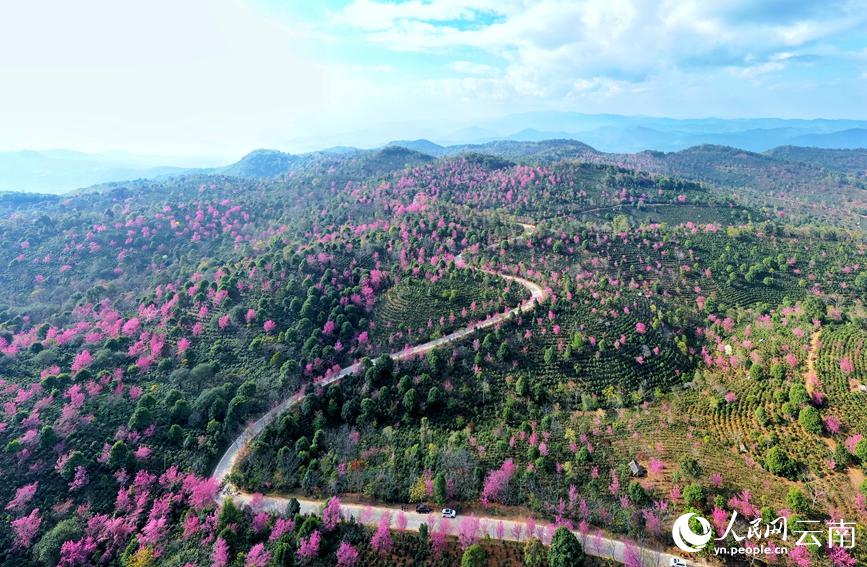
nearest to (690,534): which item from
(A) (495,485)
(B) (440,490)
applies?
(A) (495,485)

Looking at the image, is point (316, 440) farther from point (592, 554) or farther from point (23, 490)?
point (592, 554)

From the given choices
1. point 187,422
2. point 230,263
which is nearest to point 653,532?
point 187,422

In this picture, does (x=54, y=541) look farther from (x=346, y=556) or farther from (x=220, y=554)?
(x=346, y=556)

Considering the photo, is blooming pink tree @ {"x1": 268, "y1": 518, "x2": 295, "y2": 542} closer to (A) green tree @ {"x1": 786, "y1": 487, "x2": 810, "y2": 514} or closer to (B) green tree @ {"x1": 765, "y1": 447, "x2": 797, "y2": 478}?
(A) green tree @ {"x1": 786, "y1": 487, "x2": 810, "y2": 514}

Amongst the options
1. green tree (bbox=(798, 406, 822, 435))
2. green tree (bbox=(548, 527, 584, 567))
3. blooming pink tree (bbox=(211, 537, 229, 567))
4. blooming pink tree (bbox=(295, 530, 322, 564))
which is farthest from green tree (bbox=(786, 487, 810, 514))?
blooming pink tree (bbox=(211, 537, 229, 567))

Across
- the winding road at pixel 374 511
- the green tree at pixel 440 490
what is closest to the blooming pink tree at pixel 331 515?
the winding road at pixel 374 511

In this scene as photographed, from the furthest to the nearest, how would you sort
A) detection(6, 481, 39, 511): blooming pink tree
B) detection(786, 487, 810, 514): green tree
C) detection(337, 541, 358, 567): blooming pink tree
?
1. detection(6, 481, 39, 511): blooming pink tree
2. detection(786, 487, 810, 514): green tree
3. detection(337, 541, 358, 567): blooming pink tree

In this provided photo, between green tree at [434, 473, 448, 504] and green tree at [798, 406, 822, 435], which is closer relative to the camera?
green tree at [434, 473, 448, 504]

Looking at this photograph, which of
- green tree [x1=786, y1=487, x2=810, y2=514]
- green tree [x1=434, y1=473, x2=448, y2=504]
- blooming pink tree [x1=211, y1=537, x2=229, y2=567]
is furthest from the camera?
green tree [x1=434, y1=473, x2=448, y2=504]
